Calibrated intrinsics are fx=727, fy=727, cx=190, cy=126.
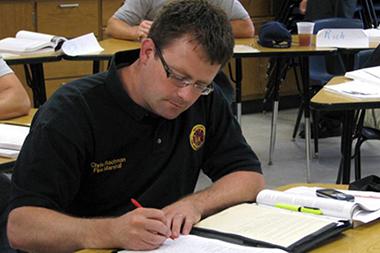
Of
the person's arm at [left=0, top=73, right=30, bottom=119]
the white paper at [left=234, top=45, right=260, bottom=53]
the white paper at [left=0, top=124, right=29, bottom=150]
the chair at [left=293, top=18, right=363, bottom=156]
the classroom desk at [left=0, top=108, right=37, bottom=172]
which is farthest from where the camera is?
the chair at [left=293, top=18, right=363, bottom=156]

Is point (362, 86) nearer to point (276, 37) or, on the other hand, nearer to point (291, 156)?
point (276, 37)

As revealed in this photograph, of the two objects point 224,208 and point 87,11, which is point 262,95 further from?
point 224,208

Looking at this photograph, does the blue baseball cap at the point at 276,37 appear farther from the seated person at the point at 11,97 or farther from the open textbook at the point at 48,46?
the seated person at the point at 11,97

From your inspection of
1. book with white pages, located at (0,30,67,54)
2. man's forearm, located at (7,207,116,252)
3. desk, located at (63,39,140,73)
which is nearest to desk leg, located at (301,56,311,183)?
desk, located at (63,39,140,73)

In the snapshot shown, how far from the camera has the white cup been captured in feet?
13.1

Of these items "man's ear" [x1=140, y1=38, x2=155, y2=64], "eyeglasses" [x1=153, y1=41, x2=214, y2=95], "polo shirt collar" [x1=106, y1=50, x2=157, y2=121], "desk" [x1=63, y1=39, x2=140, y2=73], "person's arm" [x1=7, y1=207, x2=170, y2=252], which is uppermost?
"man's ear" [x1=140, y1=38, x2=155, y2=64]

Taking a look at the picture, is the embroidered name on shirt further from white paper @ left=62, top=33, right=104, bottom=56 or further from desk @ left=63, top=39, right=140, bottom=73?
white paper @ left=62, top=33, right=104, bottom=56

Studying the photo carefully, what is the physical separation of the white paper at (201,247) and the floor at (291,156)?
2.45 meters

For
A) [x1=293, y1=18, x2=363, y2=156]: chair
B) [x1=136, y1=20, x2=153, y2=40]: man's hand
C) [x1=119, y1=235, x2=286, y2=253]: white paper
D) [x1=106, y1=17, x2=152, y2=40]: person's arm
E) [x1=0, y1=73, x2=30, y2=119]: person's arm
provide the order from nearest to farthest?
[x1=119, y1=235, x2=286, y2=253]: white paper < [x1=0, y1=73, x2=30, y2=119]: person's arm < [x1=136, y1=20, x2=153, y2=40]: man's hand < [x1=106, y1=17, x2=152, y2=40]: person's arm < [x1=293, y1=18, x2=363, y2=156]: chair

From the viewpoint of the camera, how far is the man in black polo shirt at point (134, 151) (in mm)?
1436

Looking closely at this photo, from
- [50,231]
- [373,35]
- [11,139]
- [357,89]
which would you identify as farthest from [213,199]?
[373,35]

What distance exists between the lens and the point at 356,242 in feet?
4.60

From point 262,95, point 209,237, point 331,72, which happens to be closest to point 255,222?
point 209,237

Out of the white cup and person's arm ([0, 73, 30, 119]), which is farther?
the white cup
